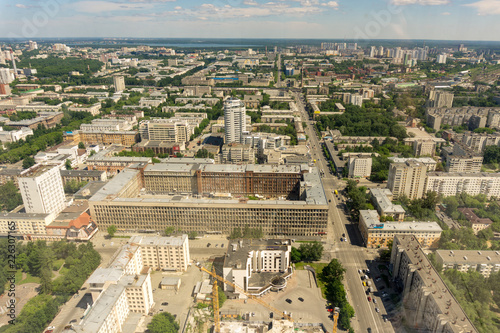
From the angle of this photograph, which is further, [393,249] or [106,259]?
[106,259]

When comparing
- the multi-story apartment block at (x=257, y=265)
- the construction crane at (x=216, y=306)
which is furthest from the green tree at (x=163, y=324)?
the multi-story apartment block at (x=257, y=265)

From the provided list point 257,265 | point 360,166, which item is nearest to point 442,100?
point 360,166

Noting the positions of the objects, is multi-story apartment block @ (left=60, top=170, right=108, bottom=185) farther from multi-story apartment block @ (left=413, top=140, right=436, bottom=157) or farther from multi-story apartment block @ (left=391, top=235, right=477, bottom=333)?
multi-story apartment block @ (left=413, top=140, right=436, bottom=157)

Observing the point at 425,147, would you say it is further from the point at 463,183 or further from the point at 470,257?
the point at 470,257

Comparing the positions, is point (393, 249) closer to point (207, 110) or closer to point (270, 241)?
point (270, 241)

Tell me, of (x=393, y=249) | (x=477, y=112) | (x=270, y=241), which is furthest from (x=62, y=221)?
(x=477, y=112)

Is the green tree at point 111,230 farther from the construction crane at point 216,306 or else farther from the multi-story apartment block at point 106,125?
the multi-story apartment block at point 106,125
